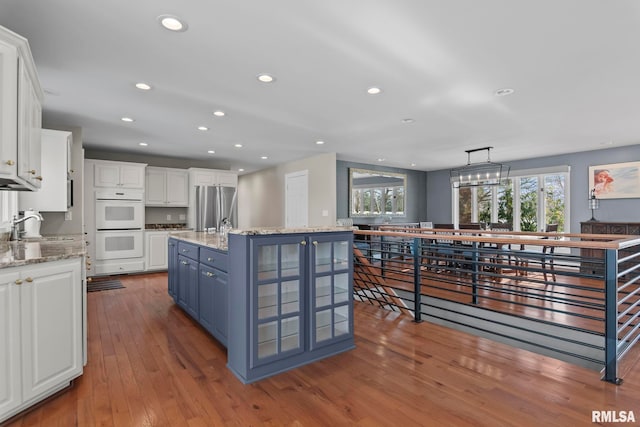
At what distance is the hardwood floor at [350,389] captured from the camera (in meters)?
1.83

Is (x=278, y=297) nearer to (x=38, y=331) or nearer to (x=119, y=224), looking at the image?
(x=38, y=331)

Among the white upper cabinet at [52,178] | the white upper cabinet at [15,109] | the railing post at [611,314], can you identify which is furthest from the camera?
the white upper cabinet at [52,178]

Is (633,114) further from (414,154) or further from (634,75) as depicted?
(414,154)

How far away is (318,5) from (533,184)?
745 cm

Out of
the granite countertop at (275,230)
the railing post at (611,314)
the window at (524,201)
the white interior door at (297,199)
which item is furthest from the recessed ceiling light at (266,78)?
the window at (524,201)

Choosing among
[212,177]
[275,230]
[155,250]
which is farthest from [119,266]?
[275,230]

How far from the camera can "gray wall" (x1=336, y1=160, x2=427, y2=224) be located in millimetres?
7641

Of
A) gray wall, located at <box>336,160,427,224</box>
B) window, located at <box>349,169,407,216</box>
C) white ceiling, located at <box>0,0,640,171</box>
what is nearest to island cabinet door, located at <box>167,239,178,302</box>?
white ceiling, located at <box>0,0,640,171</box>

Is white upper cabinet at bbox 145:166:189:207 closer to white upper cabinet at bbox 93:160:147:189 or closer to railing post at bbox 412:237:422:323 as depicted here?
white upper cabinet at bbox 93:160:147:189

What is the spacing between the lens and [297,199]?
7848mm

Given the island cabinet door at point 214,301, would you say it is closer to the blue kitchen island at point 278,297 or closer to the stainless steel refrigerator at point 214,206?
the blue kitchen island at point 278,297

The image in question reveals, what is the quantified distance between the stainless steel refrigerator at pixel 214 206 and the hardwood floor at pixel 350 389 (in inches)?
158

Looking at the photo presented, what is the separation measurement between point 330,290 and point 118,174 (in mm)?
5285

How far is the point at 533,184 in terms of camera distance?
24.8 feet
